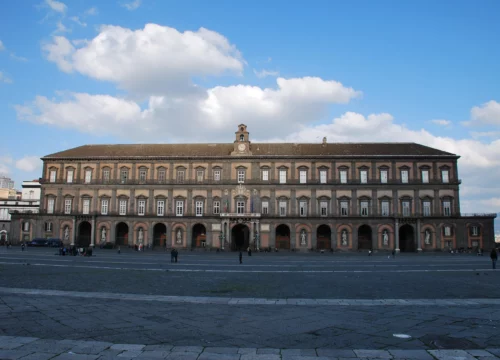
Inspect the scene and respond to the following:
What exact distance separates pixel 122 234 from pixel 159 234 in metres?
5.71

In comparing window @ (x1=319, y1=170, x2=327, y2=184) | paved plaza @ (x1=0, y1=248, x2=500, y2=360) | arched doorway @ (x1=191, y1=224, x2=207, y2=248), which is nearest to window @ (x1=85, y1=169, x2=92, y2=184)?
arched doorway @ (x1=191, y1=224, x2=207, y2=248)

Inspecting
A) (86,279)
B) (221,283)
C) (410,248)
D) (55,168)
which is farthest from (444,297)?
(55,168)

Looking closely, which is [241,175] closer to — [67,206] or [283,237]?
[283,237]

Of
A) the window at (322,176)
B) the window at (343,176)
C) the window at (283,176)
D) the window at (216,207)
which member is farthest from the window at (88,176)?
the window at (343,176)

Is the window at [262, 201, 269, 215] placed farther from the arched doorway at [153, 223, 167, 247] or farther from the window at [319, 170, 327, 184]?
the arched doorway at [153, 223, 167, 247]

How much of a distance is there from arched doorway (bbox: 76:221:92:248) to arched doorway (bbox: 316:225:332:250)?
33.1m

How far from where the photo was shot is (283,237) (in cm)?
5591

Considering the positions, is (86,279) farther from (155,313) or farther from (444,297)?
(444,297)

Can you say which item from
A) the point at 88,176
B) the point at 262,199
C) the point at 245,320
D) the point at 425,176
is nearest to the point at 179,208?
the point at 262,199

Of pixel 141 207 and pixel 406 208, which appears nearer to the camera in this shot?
pixel 406 208

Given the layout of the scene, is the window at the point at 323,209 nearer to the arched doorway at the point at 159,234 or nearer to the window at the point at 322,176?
the window at the point at 322,176

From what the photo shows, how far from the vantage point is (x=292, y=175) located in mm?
55438

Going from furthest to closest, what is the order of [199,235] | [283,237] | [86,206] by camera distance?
[86,206] → [199,235] → [283,237]

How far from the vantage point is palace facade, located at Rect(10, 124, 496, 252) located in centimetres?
5362
